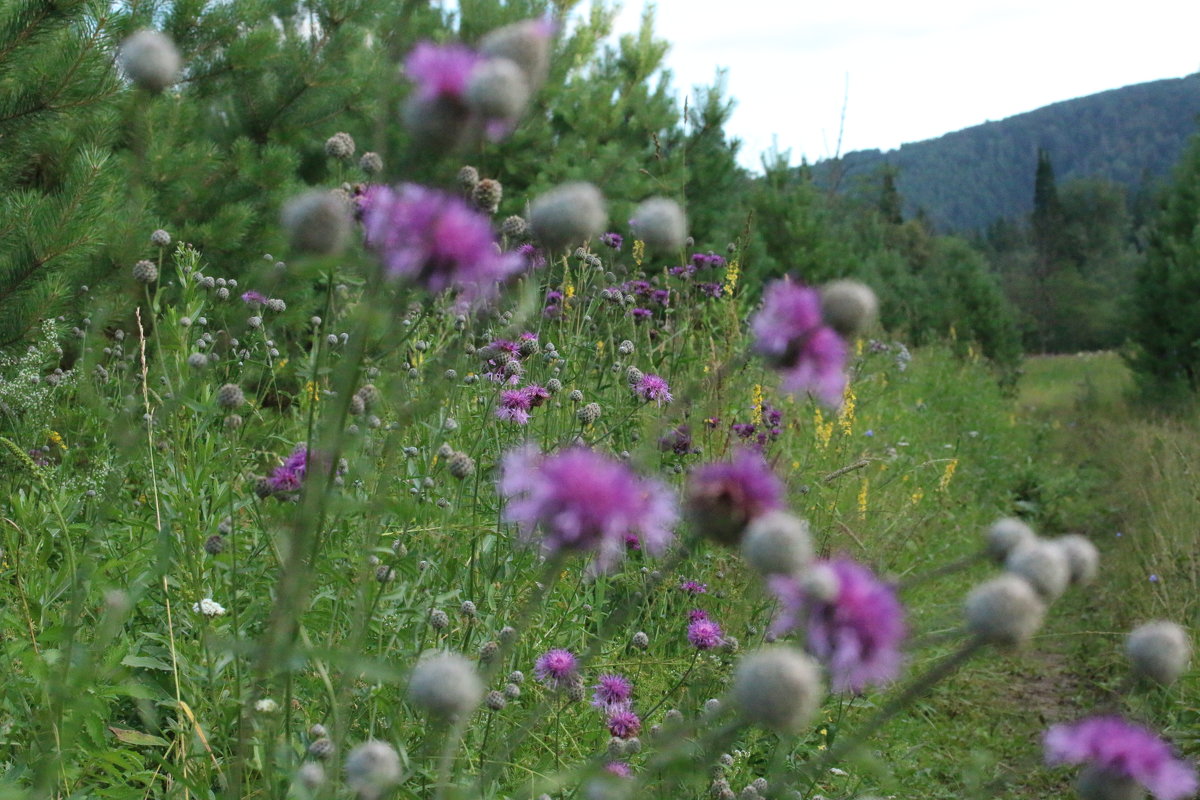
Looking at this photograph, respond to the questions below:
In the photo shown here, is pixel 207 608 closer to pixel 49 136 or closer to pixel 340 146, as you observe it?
pixel 340 146

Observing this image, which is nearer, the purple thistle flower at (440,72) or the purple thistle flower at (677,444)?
the purple thistle flower at (440,72)

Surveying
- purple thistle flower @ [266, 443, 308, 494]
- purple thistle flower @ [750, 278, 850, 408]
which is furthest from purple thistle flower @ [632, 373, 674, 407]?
purple thistle flower @ [750, 278, 850, 408]

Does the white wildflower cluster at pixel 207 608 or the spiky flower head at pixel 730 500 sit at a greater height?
the spiky flower head at pixel 730 500

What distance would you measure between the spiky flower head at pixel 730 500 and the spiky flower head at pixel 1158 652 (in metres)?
0.50

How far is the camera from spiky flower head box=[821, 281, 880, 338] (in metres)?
1.01

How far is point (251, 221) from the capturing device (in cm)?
492

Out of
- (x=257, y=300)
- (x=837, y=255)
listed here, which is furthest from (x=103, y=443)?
(x=837, y=255)

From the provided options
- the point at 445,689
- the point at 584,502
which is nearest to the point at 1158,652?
the point at 584,502

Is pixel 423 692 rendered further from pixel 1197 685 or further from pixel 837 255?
pixel 837 255

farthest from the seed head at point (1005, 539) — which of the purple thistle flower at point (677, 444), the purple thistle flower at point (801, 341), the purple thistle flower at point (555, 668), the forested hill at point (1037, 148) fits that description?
the forested hill at point (1037, 148)

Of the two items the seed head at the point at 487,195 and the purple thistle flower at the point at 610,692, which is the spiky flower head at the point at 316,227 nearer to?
the seed head at the point at 487,195

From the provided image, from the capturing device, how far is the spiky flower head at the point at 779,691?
913 mm

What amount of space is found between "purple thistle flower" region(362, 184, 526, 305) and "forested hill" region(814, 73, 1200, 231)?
456 feet

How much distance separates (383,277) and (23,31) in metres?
2.99
